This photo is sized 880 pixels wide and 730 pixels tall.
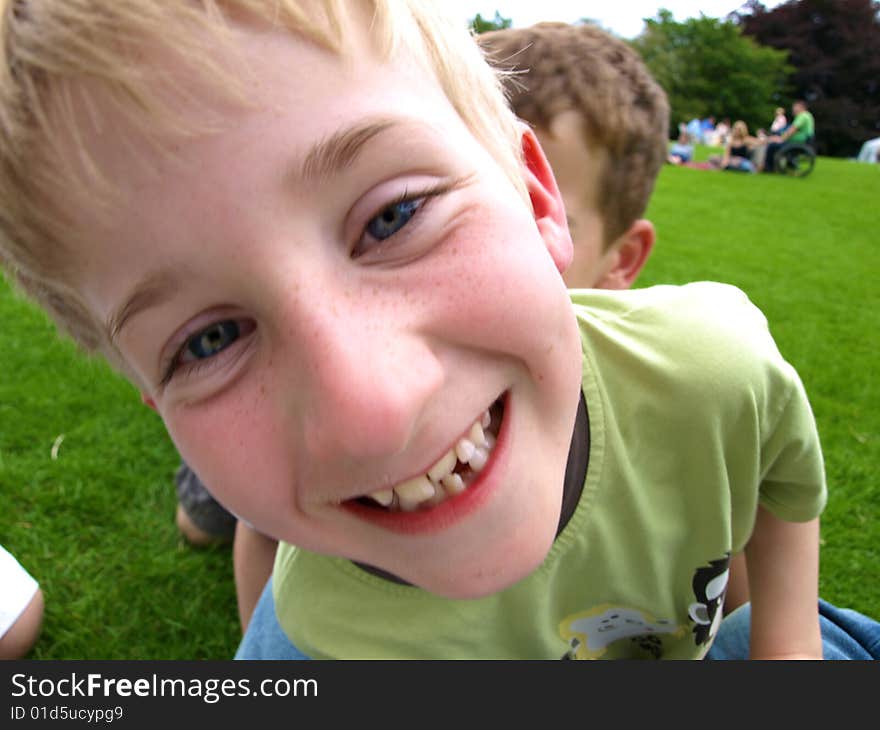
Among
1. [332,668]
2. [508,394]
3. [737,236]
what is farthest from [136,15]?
[737,236]

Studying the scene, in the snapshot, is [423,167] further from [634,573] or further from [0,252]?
[634,573]

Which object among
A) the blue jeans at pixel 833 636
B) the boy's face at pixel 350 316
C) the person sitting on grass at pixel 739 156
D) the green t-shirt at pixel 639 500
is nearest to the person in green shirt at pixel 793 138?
the person sitting on grass at pixel 739 156

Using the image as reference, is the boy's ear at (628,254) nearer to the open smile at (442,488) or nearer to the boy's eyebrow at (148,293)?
the open smile at (442,488)

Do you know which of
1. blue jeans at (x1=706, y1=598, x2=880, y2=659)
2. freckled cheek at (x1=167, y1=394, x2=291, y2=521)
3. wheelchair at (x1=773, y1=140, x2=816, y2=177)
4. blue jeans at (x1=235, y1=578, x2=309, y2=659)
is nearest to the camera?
freckled cheek at (x1=167, y1=394, x2=291, y2=521)

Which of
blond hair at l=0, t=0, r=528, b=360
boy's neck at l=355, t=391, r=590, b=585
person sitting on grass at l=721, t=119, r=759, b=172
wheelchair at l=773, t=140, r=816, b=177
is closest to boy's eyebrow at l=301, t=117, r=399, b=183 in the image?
blond hair at l=0, t=0, r=528, b=360

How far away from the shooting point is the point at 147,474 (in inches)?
117

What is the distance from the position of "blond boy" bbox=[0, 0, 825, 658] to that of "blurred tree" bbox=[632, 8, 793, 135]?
30.6 metres

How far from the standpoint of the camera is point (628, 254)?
2.67 meters

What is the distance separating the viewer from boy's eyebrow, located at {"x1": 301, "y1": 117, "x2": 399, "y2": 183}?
0.77 meters

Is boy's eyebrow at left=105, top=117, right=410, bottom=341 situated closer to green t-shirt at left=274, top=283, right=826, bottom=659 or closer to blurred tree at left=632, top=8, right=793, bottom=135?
green t-shirt at left=274, top=283, right=826, bottom=659

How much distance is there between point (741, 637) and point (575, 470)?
0.87 metres

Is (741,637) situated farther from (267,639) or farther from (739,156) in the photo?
(739,156)

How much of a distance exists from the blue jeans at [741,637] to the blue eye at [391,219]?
107 cm

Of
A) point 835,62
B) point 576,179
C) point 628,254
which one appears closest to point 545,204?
point 576,179
